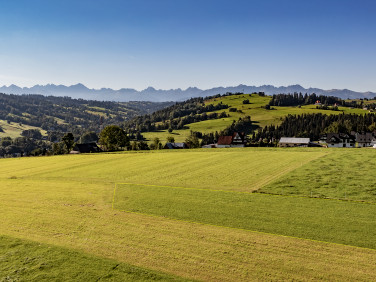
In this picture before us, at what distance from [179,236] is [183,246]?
6.57 ft

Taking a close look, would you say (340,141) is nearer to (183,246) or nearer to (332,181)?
(332,181)

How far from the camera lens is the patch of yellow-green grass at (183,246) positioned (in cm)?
1938

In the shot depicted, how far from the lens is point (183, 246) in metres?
23.5

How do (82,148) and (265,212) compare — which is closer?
(265,212)

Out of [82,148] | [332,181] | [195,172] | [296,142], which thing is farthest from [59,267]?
[296,142]

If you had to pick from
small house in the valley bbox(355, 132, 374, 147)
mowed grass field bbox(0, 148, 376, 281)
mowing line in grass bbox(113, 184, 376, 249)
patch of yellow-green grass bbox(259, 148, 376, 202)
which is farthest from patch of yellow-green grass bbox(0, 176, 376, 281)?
small house in the valley bbox(355, 132, 374, 147)

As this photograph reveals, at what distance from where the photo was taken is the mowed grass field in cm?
1967

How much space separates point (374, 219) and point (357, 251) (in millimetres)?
8492

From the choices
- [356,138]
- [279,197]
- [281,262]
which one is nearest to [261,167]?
[279,197]

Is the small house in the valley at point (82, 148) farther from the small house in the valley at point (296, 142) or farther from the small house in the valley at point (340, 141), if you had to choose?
the small house in the valley at point (340, 141)

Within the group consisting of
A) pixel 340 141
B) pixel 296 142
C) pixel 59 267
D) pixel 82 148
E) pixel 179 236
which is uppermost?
pixel 340 141

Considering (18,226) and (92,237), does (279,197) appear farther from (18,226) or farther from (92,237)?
(18,226)

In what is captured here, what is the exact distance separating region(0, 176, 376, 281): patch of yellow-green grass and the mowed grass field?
0.08 metres

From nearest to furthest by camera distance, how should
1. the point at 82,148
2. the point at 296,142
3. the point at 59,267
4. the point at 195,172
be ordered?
1. the point at 59,267
2. the point at 195,172
3. the point at 82,148
4. the point at 296,142
